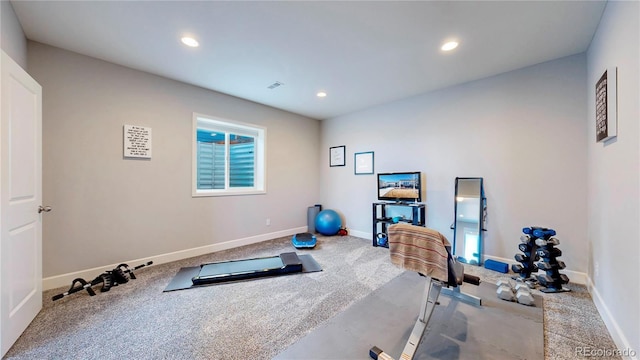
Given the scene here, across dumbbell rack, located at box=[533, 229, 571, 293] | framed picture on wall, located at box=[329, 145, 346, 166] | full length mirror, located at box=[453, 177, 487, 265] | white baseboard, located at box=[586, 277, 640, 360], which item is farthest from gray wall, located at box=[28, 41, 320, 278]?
white baseboard, located at box=[586, 277, 640, 360]

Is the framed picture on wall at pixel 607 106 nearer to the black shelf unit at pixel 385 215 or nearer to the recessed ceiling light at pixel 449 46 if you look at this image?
the recessed ceiling light at pixel 449 46

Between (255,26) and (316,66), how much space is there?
3.18ft

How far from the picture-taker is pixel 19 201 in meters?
1.83

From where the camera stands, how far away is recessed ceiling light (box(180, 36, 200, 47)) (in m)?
2.43

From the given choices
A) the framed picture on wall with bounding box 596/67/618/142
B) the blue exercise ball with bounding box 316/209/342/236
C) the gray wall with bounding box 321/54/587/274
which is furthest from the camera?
the blue exercise ball with bounding box 316/209/342/236

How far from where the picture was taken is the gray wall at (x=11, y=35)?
6.04ft

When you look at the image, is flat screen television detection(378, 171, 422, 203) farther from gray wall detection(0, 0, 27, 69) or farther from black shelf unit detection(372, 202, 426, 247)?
gray wall detection(0, 0, 27, 69)

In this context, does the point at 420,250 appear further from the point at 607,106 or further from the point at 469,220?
the point at 469,220

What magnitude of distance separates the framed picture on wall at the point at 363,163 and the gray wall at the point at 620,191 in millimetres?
2965

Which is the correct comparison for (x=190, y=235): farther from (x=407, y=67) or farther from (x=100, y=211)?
(x=407, y=67)

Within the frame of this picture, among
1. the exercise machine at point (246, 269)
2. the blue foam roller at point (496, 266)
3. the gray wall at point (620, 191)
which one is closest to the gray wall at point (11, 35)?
the exercise machine at point (246, 269)

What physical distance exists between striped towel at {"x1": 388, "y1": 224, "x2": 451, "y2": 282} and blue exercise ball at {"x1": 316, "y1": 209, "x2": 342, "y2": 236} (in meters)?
3.19

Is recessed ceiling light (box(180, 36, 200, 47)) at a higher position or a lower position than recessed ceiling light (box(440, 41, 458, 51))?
lower

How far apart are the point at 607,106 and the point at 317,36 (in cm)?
263
